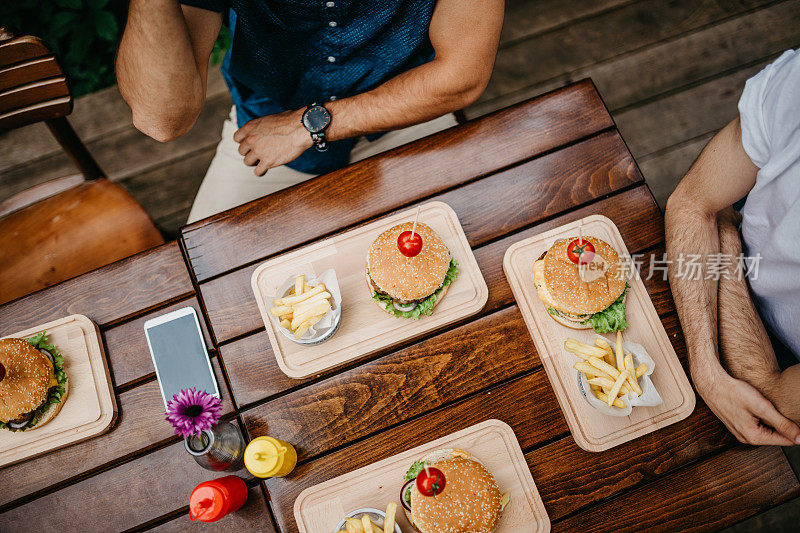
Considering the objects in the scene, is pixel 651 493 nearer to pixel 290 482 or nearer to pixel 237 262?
pixel 290 482

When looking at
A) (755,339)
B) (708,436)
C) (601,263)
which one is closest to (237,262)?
(601,263)

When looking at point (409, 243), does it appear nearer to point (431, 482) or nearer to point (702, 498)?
point (431, 482)

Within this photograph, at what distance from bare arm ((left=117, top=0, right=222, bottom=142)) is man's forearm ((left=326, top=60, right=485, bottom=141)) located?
474mm

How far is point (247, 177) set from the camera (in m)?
2.12

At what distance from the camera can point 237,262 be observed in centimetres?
157

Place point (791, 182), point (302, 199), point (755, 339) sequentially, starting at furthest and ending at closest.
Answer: point (302, 199), point (755, 339), point (791, 182)

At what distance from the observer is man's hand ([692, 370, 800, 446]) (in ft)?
4.50

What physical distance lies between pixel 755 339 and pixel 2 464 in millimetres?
2249

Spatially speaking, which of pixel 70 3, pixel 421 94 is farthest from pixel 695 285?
pixel 70 3

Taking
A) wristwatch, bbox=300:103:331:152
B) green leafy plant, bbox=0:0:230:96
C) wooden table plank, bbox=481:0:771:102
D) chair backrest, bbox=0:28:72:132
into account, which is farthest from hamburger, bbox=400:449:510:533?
green leafy plant, bbox=0:0:230:96

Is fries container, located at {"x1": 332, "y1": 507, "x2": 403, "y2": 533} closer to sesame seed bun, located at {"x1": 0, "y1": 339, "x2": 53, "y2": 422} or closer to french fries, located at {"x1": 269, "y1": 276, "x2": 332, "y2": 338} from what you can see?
french fries, located at {"x1": 269, "y1": 276, "x2": 332, "y2": 338}

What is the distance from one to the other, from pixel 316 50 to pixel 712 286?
5.06 feet

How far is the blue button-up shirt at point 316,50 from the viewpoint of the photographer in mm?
1604

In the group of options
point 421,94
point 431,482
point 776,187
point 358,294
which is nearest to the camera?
point 431,482
